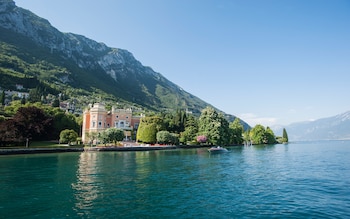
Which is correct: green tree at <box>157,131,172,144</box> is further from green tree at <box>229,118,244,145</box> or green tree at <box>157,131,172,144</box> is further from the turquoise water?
the turquoise water

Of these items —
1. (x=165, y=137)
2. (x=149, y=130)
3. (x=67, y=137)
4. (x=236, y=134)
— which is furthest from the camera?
(x=236, y=134)

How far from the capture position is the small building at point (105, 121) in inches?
3103

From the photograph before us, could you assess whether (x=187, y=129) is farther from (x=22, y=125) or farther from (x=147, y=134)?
(x=22, y=125)

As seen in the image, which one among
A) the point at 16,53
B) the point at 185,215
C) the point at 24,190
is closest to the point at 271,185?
the point at 185,215

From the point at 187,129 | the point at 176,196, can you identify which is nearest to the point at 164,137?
the point at 187,129

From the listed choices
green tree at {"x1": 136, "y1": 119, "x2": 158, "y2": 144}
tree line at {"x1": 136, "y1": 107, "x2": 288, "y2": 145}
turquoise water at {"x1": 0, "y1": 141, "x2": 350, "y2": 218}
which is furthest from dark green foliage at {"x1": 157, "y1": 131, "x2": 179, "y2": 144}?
turquoise water at {"x1": 0, "y1": 141, "x2": 350, "y2": 218}

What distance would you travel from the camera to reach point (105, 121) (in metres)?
81.2

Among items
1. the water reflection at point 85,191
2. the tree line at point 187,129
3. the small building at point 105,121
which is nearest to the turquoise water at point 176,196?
the water reflection at point 85,191

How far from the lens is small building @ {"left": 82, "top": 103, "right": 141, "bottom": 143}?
7881 cm

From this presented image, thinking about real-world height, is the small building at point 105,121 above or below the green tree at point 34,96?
below

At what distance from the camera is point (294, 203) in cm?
1409

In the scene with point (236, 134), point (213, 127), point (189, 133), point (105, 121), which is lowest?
point (236, 134)

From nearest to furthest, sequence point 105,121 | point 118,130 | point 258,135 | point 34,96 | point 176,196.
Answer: point 176,196
point 118,130
point 105,121
point 258,135
point 34,96

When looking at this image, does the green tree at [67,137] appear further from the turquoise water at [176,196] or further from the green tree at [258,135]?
the green tree at [258,135]
